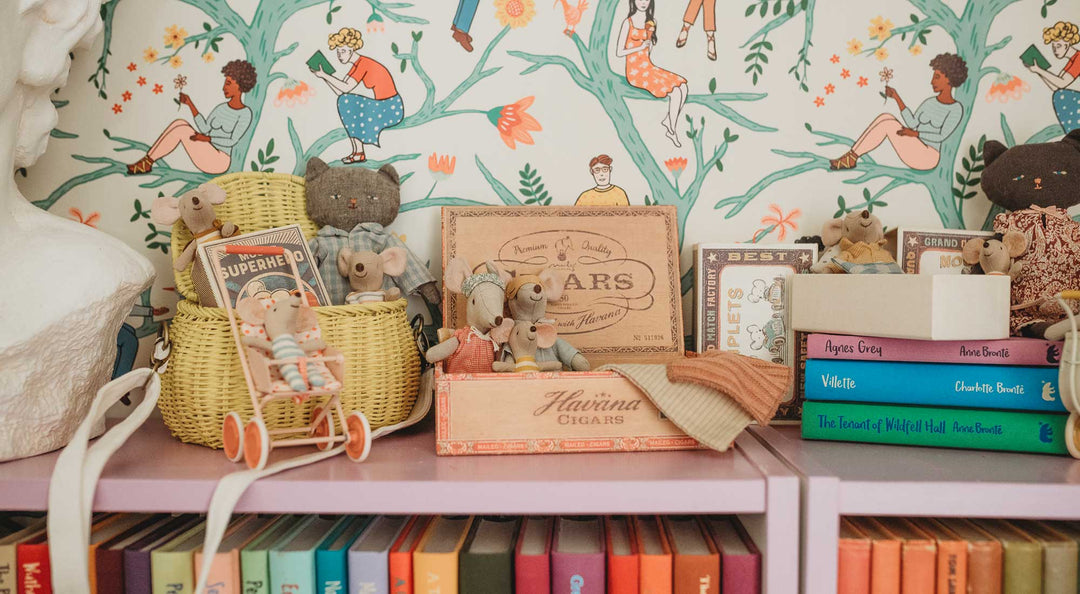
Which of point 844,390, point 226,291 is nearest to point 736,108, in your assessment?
point 844,390

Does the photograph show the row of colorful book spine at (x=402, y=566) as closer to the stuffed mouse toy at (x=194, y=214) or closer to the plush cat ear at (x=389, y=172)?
the stuffed mouse toy at (x=194, y=214)

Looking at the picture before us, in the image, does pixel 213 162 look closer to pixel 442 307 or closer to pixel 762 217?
pixel 442 307

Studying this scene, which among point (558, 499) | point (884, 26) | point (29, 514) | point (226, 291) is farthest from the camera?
point (884, 26)

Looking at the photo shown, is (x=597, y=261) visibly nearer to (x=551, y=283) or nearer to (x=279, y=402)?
(x=551, y=283)

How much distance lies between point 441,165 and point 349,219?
206 millimetres

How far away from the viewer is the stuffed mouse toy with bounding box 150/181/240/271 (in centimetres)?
94

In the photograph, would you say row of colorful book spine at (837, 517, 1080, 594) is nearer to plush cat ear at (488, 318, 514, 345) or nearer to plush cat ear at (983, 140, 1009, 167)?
plush cat ear at (488, 318, 514, 345)

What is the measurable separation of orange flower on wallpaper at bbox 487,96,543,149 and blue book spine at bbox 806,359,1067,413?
624mm

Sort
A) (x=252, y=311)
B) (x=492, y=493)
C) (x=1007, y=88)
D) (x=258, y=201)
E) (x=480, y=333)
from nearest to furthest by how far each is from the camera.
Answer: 1. (x=492, y=493)
2. (x=252, y=311)
3. (x=480, y=333)
4. (x=258, y=201)
5. (x=1007, y=88)

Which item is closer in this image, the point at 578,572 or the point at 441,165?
the point at 578,572

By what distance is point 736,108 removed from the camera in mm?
1148

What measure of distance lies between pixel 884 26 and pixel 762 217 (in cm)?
41

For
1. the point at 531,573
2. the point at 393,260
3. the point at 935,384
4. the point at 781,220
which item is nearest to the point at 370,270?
the point at 393,260

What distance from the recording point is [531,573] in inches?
30.2
